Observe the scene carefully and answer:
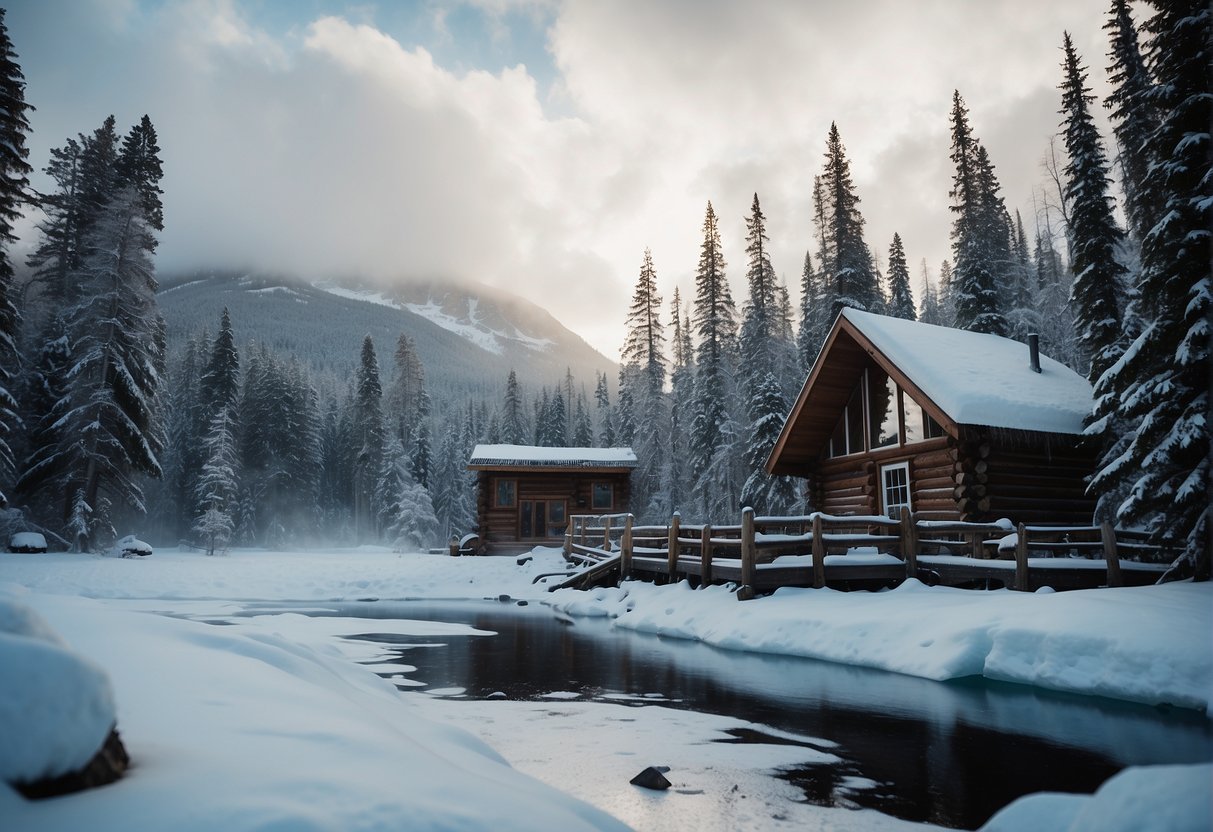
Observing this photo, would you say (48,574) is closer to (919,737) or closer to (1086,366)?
(919,737)

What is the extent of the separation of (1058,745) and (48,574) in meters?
25.2

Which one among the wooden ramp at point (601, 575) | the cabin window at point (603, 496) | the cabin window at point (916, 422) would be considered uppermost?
the cabin window at point (916, 422)

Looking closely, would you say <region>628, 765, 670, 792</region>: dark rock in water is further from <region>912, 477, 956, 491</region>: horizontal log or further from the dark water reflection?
<region>912, 477, 956, 491</region>: horizontal log

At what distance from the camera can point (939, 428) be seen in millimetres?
16250

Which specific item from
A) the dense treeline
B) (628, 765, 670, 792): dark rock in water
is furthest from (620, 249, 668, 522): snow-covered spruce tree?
(628, 765, 670, 792): dark rock in water

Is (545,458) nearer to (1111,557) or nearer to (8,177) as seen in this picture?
(8,177)

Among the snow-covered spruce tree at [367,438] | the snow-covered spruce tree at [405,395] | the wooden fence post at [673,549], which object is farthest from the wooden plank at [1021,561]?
the snow-covered spruce tree at [405,395]

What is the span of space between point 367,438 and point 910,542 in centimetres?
5110

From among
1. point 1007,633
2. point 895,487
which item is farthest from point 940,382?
point 1007,633

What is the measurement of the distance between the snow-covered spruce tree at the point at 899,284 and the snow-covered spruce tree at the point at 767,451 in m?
16.3

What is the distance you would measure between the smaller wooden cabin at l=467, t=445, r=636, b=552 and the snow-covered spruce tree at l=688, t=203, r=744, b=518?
5.64 m

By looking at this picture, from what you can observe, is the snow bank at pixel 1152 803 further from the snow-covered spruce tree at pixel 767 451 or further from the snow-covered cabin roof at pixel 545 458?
the snow-covered cabin roof at pixel 545 458

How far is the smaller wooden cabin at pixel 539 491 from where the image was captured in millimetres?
33312

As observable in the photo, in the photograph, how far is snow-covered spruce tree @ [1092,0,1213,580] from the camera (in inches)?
388
